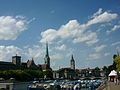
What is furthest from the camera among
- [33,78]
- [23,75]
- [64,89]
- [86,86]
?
[33,78]

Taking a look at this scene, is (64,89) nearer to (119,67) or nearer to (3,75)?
(119,67)

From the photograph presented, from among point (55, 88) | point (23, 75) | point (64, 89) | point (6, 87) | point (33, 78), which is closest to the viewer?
point (6, 87)

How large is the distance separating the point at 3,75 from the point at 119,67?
115 meters

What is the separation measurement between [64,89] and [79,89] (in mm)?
5739

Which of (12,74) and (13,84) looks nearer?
(13,84)

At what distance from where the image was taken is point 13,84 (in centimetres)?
5431

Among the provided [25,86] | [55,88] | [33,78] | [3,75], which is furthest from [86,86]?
[33,78]

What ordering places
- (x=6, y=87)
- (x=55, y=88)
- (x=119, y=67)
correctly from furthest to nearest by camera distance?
(x=55, y=88), (x=6, y=87), (x=119, y=67)

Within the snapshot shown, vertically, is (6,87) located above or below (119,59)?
below

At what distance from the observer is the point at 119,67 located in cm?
5159

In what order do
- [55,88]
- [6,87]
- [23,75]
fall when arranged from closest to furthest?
[6,87] < [55,88] < [23,75]

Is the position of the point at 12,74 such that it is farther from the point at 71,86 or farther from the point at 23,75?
the point at 71,86

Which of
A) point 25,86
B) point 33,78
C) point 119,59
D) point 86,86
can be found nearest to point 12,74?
point 33,78

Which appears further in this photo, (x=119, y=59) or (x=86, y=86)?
(x=86, y=86)
